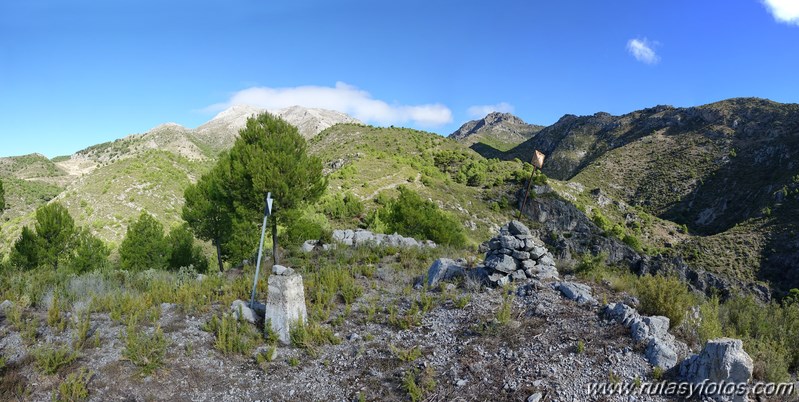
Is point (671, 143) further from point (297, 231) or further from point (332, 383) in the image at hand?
point (332, 383)

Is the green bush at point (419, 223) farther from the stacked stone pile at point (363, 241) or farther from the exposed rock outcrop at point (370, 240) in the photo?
the stacked stone pile at point (363, 241)

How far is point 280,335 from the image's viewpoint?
767 centimetres

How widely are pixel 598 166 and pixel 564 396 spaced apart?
327 ft

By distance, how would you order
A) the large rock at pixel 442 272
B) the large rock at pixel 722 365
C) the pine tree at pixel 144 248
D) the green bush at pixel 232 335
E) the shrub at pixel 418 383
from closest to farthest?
1. the large rock at pixel 722 365
2. the shrub at pixel 418 383
3. the green bush at pixel 232 335
4. the large rock at pixel 442 272
5. the pine tree at pixel 144 248

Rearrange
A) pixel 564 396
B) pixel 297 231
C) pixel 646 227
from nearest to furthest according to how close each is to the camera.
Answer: pixel 564 396 → pixel 297 231 → pixel 646 227

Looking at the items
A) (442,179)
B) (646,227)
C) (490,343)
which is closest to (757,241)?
(646,227)

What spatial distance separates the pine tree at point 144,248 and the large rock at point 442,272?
2512 cm

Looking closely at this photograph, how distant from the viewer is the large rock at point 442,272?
35.2 ft

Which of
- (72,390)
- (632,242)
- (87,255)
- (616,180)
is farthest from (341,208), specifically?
(616,180)

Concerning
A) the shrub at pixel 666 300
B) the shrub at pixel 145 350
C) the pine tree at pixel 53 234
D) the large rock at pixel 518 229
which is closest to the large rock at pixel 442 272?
the large rock at pixel 518 229

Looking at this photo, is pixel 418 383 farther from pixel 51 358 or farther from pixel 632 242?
pixel 632 242

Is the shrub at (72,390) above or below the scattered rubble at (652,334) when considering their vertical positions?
below

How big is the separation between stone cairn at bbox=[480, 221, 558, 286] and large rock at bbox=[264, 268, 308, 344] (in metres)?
5.00

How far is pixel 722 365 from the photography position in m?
4.91
